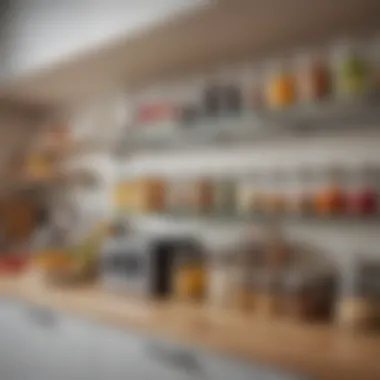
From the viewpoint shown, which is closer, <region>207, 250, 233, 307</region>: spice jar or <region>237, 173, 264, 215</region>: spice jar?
<region>207, 250, 233, 307</region>: spice jar

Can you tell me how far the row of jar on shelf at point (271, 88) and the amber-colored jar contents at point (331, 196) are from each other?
0.27 m

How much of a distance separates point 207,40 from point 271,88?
30 cm

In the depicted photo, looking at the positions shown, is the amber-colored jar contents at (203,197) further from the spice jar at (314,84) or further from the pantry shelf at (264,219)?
the spice jar at (314,84)

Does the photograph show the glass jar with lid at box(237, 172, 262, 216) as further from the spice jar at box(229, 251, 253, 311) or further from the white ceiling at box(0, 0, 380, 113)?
the white ceiling at box(0, 0, 380, 113)

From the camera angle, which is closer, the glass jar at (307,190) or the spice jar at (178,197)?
the glass jar at (307,190)

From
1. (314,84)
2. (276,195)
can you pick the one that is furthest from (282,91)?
(276,195)

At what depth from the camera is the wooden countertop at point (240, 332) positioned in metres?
1.27

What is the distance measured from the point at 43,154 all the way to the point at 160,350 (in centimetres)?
167

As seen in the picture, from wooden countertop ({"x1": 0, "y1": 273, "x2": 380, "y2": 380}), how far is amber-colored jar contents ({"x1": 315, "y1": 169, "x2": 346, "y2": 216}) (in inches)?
15.0

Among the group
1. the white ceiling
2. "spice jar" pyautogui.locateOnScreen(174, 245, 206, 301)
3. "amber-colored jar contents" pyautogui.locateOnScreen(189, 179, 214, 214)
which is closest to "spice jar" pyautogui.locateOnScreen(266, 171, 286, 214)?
"amber-colored jar contents" pyautogui.locateOnScreen(189, 179, 214, 214)

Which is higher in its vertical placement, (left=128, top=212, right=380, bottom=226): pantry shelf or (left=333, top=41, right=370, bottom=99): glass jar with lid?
(left=333, top=41, right=370, bottom=99): glass jar with lid

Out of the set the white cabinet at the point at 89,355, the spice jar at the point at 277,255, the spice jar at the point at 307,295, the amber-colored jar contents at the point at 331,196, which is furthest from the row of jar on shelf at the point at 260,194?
the white cabinet at the point at 89,355

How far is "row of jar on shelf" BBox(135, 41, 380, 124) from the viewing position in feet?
5.78

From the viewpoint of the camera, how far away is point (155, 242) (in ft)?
6.93
